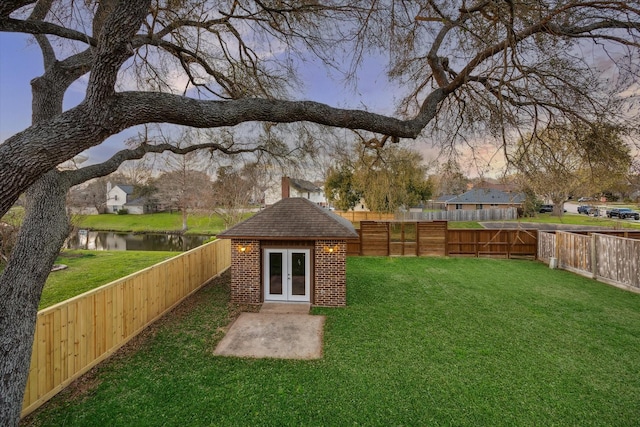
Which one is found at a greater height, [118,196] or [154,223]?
[118,196]

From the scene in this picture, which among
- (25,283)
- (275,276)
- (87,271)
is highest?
(25,283)

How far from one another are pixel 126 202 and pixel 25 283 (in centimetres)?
5234

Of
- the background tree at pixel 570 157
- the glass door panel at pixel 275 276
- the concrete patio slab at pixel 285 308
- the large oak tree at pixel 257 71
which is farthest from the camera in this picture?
the glass door panel at pixel 275 276

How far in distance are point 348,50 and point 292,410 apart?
222 inches

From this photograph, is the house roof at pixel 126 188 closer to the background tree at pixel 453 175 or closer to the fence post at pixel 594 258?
the background tree at pixel 453 175

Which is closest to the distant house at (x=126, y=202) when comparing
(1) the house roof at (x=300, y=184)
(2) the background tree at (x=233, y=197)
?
(2) the background tree at (x=233, y=197)

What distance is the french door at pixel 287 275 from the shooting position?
8734 millimetres

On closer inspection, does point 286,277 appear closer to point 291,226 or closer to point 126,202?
point 291,226

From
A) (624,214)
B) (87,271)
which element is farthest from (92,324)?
(624,214)

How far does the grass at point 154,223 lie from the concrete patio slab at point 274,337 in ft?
74.7

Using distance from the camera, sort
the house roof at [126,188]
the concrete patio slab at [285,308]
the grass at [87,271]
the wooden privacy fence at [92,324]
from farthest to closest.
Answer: the house roof at [126,188]
the grass at [87,271]
the concrete patio slab at [285,308]
the wooden privacy fence at [92,324]

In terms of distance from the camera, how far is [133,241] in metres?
27.2

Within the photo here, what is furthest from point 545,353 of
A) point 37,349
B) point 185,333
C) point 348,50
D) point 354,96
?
point 37,349

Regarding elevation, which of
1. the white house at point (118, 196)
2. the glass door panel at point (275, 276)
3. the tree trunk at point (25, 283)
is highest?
the white house at point (118, 196)
